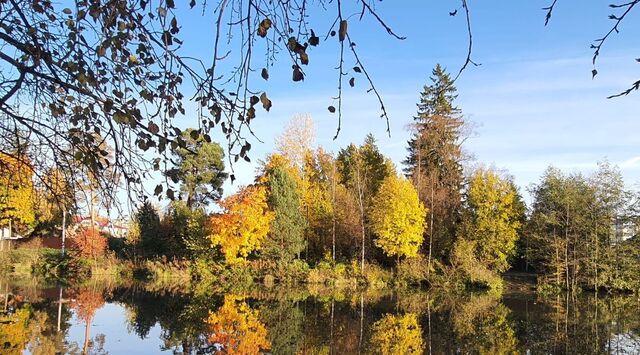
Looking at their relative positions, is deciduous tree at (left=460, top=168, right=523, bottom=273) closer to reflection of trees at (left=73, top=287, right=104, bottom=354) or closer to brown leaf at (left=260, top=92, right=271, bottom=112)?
reflection of trees at (left=73, top=287, right=104, bottom=354)

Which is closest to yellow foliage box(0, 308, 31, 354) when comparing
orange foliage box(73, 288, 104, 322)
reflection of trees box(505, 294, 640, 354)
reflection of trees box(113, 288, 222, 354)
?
orange foliage box(73, 288, 104, 322)

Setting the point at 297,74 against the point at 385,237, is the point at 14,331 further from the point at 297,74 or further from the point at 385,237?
the point at 385,237

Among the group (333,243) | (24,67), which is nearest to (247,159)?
(24,67)

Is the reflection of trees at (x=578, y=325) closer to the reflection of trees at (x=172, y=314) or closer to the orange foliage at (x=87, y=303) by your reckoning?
the reflection of trees at (x=172, y=314)

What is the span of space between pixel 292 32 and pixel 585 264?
33637 mm

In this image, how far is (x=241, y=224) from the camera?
96.8 ft

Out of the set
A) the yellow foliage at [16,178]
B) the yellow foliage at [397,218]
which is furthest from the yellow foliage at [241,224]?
the yellow foliage at [16,178]

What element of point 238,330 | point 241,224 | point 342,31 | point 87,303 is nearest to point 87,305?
point 87,303

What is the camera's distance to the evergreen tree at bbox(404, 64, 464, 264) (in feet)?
109

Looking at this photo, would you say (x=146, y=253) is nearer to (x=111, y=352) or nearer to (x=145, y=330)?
(x=145, y=330)

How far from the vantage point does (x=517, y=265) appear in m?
37.2

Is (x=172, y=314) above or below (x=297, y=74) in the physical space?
below

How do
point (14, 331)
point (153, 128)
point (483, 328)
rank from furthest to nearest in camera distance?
1. point (483, 328)
2. point (14, 331)
3. point (153, 128)

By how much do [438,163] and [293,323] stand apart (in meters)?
23.0
